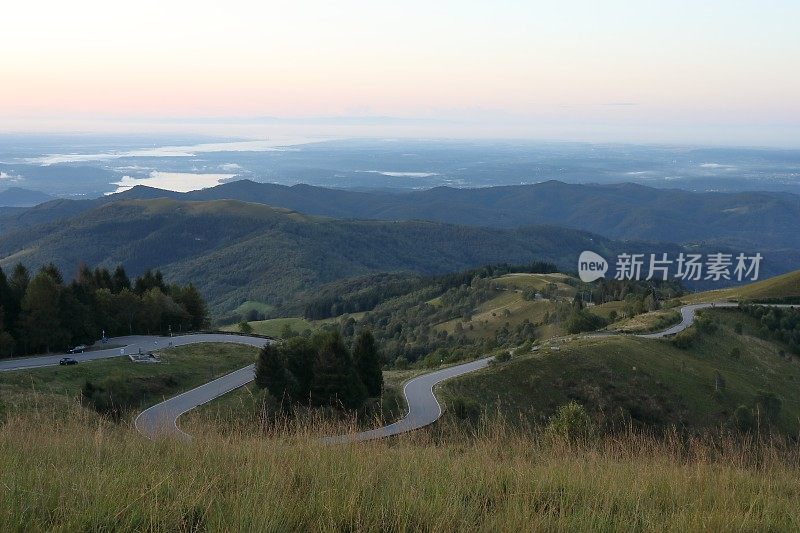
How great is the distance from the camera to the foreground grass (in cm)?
550

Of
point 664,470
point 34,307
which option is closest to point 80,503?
point 664,470

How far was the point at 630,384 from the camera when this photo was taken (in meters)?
41.9

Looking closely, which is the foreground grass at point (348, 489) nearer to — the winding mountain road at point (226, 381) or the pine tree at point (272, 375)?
the winding mountain road at point (226, 381)

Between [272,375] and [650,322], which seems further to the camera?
[650,322]

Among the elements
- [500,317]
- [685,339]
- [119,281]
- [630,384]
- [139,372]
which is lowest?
[500,317]

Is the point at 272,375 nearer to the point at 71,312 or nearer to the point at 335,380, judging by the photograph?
the point at 335,380

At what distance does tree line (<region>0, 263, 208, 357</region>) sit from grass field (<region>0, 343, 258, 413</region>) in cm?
741

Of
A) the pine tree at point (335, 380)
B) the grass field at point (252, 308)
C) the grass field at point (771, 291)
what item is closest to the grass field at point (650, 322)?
the grass field at point (771, 291)

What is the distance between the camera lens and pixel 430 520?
565 centimetres

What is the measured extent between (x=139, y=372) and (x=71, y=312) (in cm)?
1303

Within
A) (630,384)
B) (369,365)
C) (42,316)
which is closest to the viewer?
(369,365)

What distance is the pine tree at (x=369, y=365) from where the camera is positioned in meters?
33.3

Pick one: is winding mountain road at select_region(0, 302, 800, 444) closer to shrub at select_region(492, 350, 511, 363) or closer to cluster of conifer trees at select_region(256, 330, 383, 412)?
shrub at select_region(492, 350, 511, 363)

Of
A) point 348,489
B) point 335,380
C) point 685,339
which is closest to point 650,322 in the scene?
point 685,339
